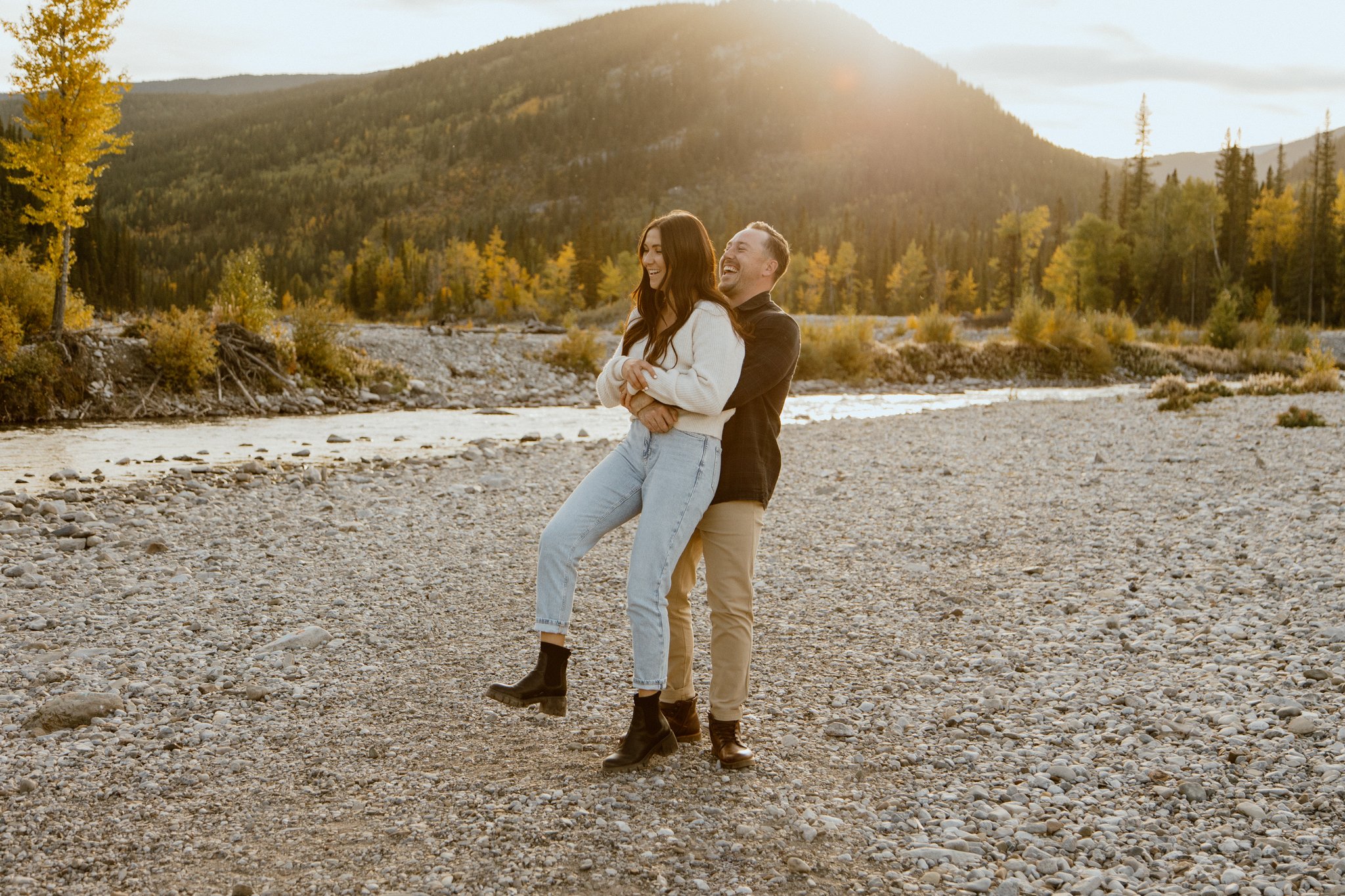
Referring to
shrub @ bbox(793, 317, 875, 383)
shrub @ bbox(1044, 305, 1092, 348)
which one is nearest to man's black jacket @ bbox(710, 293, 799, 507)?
shrub @ bbox(793, 317, 875, 383)

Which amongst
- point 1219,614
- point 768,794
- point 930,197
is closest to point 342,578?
point 768,794

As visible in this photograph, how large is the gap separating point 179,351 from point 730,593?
19.4 metres

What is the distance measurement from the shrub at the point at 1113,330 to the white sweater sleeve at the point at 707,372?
36495 mm

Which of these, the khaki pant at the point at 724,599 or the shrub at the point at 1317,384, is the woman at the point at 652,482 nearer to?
the khaki pant at the point at 724,599

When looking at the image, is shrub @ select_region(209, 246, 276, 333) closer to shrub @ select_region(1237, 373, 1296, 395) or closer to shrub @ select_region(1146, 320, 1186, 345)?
shrub @ select_region(1237, 373, 1296, 395)

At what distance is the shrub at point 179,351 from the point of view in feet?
65.4

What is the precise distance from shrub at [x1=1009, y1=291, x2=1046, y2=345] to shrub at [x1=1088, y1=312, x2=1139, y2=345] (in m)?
2.92

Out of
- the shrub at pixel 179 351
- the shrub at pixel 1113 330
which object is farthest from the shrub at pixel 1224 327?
the shrub at pixel 179 351

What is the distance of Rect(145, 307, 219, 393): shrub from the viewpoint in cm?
1992

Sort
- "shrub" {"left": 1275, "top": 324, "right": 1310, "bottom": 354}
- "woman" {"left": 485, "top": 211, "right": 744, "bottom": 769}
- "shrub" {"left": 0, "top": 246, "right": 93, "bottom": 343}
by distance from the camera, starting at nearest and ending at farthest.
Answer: "woman" {"left": 485, "top": 211, "right": 744, "bottom": 769} < "shrub" {"left": 0, "top": 246, "right": 93, "bottom": 343} < "shrub" {"left": 1275, "top": 324, "right": 1310, "bottom": 354}

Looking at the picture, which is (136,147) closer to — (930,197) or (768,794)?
(930,197)

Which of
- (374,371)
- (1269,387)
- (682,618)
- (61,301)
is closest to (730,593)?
(682,618)

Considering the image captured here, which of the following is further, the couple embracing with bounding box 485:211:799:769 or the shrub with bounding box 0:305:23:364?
the shrub with bounding box 0:305:23:364

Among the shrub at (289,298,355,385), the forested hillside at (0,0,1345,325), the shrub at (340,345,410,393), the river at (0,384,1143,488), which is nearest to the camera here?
the river at (0,384,1143,488)
